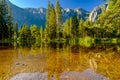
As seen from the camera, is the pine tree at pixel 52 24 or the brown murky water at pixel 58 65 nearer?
the brown murky water at pixel 58 65

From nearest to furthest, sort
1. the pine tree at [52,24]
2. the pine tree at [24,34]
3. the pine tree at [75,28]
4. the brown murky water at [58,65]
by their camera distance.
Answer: the brown murky water at [58,65] → the pine tree at [52,24] → the pine tree at [75,28] → the pine tree at [24,34]

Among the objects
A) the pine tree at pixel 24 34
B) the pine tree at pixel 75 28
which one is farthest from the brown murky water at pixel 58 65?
the pine tree at pixel 24 34

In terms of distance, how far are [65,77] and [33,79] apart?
1.77m

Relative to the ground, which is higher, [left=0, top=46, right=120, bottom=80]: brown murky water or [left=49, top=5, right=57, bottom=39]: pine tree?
[left=49, top=5, right=57, bottom=39]: pine tree

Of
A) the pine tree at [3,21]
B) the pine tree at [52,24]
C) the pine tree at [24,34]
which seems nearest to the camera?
the pine tree at [3,21]

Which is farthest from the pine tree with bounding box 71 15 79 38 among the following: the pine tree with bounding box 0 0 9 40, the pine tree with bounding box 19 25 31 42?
the pine tree with bounding box 0 0 9 40

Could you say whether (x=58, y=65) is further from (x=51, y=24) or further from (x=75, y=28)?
(x=75, y=28)

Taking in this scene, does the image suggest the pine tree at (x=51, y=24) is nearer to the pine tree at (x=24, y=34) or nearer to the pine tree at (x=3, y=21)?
the pine tree at (x=24, y=34)

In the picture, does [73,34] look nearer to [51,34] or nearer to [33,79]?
[51,34]

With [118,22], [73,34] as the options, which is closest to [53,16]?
[73,34]

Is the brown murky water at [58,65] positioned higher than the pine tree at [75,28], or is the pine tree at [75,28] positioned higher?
the pine tree at [75,28]

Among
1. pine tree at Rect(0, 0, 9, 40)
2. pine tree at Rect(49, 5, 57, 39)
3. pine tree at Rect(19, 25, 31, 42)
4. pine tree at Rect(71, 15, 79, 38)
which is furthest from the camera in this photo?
pine tree at Rect(19, 25, 31, 42)

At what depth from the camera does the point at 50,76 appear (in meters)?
11.3

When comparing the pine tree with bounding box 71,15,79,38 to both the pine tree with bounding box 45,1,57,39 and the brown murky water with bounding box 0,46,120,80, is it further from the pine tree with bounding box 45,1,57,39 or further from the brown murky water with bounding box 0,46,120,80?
the brown murky water with bounding box 0,46,120,80
